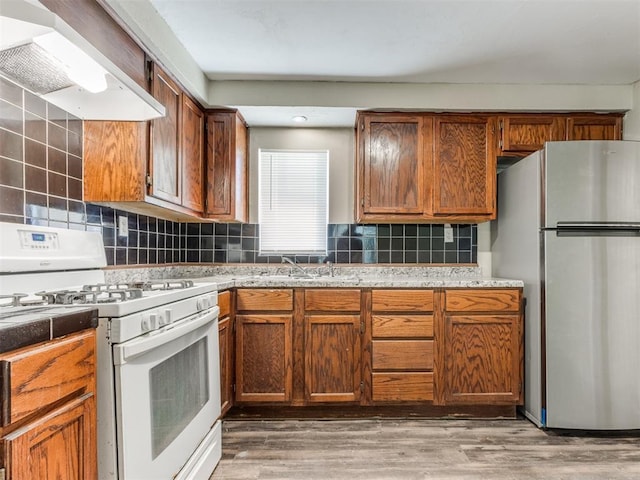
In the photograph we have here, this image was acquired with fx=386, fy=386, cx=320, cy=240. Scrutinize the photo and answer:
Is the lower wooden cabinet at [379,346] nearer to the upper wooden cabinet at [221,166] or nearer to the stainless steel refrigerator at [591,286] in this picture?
the stainless steel refrigerator at [591,286]

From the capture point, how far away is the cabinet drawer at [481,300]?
2432 mm

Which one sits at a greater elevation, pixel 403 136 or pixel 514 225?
pixel 403 136

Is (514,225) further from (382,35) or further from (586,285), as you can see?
(382,35)

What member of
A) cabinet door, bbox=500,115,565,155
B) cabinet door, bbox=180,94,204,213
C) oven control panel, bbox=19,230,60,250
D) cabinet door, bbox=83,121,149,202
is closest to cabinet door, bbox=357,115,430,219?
cabinet door, bbox=500,115,565,155

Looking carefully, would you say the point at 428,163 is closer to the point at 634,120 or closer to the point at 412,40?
the point at 412,40

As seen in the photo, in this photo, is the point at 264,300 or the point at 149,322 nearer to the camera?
the point at 149,322

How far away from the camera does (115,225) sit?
2.08 metres

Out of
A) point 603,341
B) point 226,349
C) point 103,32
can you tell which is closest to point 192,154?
point 103,32

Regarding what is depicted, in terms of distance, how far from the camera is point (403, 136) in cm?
270

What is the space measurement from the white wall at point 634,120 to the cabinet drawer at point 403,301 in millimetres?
1782

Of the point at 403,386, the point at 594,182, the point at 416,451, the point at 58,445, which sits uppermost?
the point at 594,182

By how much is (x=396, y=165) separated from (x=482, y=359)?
54.7 inches

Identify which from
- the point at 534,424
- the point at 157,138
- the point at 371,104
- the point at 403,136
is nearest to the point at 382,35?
the point at 371,104

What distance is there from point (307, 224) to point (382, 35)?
57.3 inches
